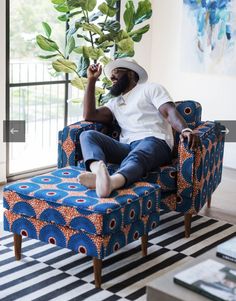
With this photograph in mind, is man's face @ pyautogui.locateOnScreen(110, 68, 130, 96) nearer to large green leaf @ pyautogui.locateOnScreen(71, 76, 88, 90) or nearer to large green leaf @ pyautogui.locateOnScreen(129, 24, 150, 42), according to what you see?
large green leaf @ pyautogui.locateOnScreen(71, 76, 88, 90)

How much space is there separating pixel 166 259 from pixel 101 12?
7.23 ft

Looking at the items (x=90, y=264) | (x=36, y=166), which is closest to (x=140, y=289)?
(x=90, y=264)

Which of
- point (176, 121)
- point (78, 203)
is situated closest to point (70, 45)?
point (176, 121)

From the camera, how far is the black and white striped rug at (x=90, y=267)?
2.62 meters

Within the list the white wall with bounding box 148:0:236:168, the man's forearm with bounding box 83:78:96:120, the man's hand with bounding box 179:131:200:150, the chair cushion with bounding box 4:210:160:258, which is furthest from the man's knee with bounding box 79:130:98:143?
the white wall with bounding box 148:0:236:168

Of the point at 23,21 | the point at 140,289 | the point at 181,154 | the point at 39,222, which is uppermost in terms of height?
the point at 23,21

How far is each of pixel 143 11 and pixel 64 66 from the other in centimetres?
79

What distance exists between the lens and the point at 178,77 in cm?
548

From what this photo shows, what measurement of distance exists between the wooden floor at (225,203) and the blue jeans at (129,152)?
2.04 ft

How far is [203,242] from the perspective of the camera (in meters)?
3.32

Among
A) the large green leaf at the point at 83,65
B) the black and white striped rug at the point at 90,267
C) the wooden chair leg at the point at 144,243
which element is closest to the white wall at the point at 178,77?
the large green leaf at the point at 83,65

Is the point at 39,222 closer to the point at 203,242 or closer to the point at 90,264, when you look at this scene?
the point at 90,264

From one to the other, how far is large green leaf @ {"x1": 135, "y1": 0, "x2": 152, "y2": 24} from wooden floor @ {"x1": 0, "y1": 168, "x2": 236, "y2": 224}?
5.06 ft

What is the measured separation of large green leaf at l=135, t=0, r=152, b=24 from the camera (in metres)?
4.41
